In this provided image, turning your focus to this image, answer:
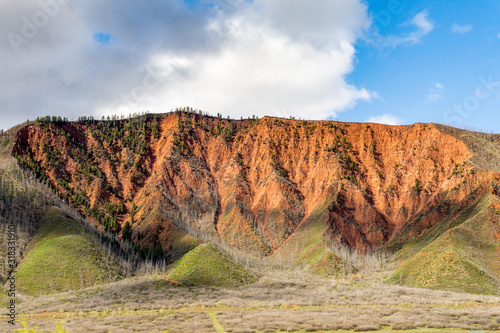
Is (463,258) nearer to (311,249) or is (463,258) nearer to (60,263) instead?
(311,249)

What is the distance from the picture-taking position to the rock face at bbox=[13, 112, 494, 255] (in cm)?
10500

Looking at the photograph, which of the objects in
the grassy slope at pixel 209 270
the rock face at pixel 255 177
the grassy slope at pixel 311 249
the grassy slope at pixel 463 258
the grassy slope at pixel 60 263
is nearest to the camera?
the grassy slope at pixel 463 258

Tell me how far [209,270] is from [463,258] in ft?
146

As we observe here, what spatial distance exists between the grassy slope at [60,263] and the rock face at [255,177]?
70.2 feet

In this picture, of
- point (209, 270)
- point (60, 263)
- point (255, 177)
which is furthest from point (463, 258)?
point (255, 177)

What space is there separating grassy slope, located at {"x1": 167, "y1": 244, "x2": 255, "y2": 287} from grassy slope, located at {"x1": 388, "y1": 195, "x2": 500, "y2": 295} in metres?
28.9

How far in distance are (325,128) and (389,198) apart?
34941mm

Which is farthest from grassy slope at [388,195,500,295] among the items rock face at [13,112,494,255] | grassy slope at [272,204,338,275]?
grassy slope at [272,204,338,275]

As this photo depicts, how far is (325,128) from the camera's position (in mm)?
136250

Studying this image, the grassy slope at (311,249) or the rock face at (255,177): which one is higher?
the rock face at (255,177)

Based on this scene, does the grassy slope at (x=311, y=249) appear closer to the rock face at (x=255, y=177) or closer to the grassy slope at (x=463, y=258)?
the rock face at (x=255, y=177)

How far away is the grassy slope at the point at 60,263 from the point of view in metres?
65.6

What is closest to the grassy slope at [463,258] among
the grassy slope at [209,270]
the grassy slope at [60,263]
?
the grassy slope at [209,270]

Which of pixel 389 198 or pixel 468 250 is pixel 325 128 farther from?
pixel 468 250
